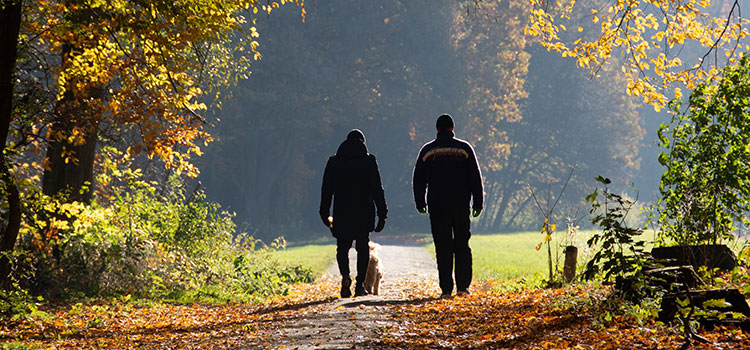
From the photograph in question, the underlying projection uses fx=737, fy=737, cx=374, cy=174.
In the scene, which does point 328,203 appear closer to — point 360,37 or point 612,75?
point 360,37

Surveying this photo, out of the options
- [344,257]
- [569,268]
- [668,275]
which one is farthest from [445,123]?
[668,275]

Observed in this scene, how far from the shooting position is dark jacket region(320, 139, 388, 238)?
9.87 meters

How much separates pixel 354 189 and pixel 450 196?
1348mm

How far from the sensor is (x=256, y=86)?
128ft

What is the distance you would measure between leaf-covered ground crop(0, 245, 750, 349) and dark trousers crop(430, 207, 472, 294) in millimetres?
378

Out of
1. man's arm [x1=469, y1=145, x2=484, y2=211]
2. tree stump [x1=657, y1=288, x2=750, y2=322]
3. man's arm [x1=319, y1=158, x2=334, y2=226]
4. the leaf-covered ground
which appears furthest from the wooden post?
tree stump [x1=657, y1=288, x2=750, y2=322]

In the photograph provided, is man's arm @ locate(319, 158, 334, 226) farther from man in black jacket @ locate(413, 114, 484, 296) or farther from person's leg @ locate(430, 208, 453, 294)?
person's leg @ locate(430, 208, 453, 294)

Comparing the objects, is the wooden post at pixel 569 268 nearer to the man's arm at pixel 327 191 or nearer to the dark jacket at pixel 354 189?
the dark jacket at pixel 354 189

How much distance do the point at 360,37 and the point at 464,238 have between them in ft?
109

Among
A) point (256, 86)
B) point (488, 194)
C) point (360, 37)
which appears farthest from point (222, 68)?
point (488, 194)

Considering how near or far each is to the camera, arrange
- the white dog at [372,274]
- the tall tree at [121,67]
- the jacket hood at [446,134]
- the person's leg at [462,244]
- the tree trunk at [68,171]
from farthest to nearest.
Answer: the tree trunk at [68,171], the white dog at [372,274], the jacket hood at [446,134], the person's leg at [462,244], the tall tree at [121,67]

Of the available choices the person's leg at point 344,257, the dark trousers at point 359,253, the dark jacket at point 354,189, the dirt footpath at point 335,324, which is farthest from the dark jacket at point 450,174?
the dirt footpath at point 335,324

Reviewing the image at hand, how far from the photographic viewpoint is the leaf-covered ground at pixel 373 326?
6008 millimetres

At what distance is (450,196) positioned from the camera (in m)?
9.34
